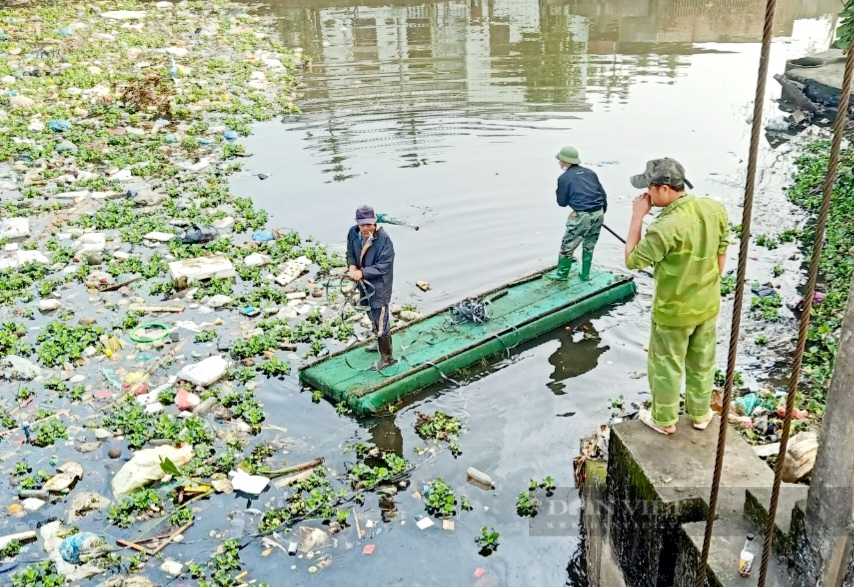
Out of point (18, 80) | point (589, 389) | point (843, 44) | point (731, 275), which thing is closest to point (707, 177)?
point (843, 44)

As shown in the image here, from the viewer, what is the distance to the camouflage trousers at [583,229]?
7.85 meters

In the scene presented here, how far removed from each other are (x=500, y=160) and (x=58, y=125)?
25.9ft

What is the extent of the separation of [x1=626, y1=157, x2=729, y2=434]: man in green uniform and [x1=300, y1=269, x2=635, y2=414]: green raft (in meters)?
2.55

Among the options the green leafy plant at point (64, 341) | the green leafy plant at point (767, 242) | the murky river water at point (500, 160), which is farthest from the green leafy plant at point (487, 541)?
the green leafy plant at point (767, 242)

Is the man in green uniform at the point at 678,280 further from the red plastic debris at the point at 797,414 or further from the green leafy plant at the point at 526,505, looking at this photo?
the red plastic debris at the point at 797,414

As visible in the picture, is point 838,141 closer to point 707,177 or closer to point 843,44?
point 707,177

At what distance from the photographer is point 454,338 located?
7203mm

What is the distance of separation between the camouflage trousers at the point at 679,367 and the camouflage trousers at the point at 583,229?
11.5 feet

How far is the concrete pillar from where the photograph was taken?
2.89 meters

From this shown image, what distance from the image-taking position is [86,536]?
5148 mm

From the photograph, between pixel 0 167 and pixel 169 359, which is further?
pixel 0 167

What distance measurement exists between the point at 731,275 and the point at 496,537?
188 inches

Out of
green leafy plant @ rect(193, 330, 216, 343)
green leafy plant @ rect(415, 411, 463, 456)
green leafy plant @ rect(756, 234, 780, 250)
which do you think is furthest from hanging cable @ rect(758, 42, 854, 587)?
green leafy plant @ rect(756, 234, 780, 250)

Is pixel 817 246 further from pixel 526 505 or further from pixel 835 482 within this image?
pixel 526 505
